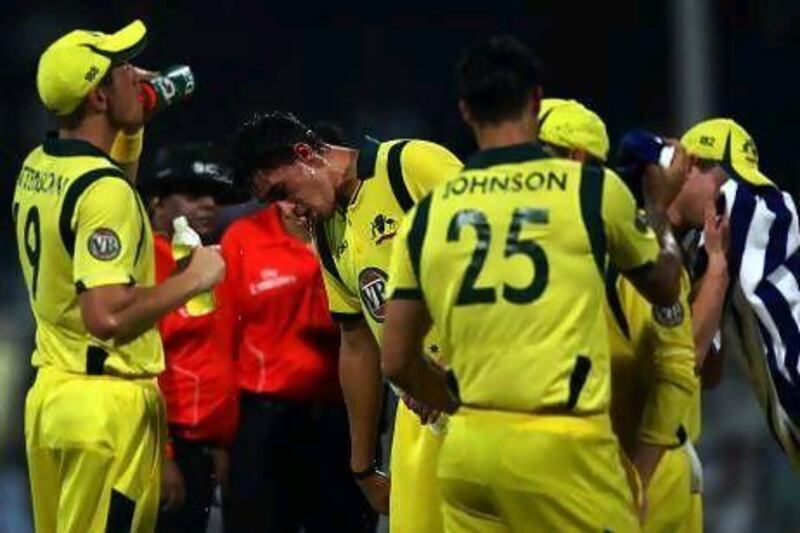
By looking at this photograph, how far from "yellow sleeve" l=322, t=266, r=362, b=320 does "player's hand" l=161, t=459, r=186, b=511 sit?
4.24 ft

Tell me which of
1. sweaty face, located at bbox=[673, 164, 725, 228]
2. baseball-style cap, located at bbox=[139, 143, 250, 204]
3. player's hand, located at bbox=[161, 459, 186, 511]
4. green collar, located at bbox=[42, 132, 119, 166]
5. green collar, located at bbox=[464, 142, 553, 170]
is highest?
green collar, located at bbox=[464, 142, 553, 170]

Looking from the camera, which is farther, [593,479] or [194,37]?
[194,37]

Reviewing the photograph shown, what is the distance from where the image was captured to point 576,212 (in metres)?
6.82

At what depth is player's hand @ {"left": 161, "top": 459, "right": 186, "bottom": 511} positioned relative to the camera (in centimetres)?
973

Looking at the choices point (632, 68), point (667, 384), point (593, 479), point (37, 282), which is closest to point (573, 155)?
point (667, 384)

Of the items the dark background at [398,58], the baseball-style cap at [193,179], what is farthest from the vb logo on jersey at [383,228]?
the dark background at [398,58]

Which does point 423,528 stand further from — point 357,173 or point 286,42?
point 286,42

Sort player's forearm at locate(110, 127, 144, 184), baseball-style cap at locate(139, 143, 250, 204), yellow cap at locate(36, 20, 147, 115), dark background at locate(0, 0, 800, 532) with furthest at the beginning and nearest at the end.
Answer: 1. dark background at locate(0, 0, 800, 532)
2. baseball-style cap at locate(139, 143, 250, 204)
3. player's forearm at locate(110, 127, 144, 184)
4. yellow cap at locate(36, 20, 147, 115)

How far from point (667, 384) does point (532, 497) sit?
2.86 ft

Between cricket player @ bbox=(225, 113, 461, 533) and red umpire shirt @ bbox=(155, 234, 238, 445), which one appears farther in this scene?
red umpire shirt @ bbox=(155, 234, 238, 445)

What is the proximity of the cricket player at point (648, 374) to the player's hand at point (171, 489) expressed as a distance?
245 cm

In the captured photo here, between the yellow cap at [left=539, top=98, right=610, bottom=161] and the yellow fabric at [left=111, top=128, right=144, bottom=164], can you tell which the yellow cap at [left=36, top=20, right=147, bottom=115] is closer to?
the yellow fabric at [left=111, top=128, right=144, bottom=164]

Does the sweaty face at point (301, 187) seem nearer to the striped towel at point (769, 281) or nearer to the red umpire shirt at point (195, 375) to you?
the striped towel at point (769, 281)

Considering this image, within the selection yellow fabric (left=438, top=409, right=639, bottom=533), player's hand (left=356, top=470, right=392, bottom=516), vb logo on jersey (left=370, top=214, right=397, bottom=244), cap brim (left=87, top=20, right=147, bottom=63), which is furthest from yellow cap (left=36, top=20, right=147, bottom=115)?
yellow fabric (left=438, top=409, right=639, bottom=533)
